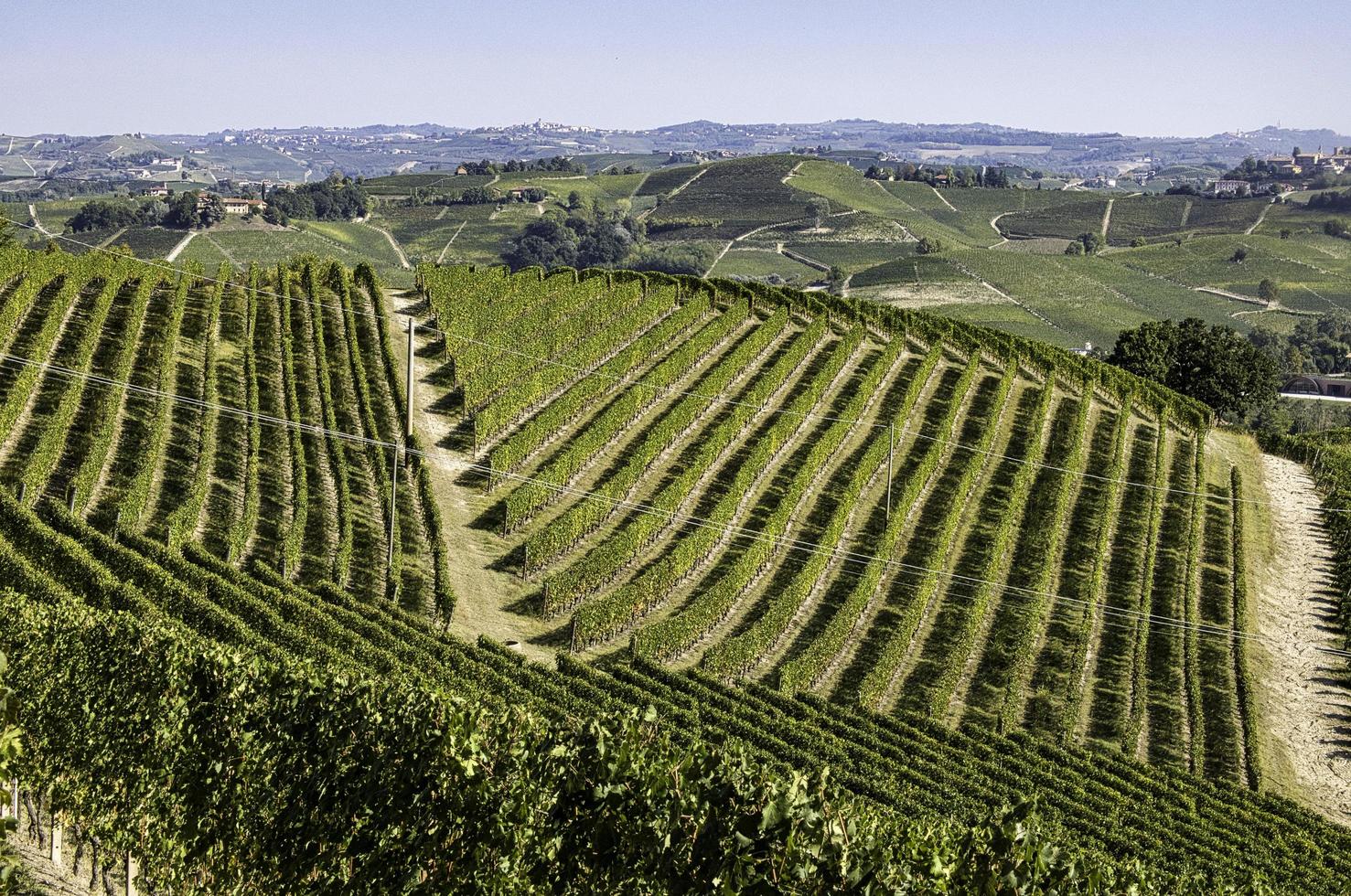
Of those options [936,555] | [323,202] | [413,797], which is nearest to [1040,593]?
[936,555]

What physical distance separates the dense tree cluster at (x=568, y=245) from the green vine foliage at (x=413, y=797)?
15138cm

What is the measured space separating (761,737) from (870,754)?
2723 mm

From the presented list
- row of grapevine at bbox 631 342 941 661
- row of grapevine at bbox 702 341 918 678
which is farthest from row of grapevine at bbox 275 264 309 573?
row of grapevine at bbox 702 341 918 678

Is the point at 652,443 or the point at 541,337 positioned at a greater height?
the point at 541,337

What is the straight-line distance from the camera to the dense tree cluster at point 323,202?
176 m

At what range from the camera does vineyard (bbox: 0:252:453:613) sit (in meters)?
36.9

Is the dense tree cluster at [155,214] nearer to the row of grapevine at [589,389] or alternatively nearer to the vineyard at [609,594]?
the vineyard at [609,594]

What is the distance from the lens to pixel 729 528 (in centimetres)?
4366

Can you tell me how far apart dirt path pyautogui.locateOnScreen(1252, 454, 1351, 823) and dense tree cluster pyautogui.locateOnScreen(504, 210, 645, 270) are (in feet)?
416

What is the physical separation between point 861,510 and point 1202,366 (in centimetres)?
3945

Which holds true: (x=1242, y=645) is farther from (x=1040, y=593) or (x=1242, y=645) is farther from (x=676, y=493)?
(x=676, y=493)

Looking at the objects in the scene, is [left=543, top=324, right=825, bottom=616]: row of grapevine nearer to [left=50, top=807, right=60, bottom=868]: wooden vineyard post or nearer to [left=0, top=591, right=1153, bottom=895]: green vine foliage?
[left=50, top=807, right=60, bottom=868]: wooden vineyard post

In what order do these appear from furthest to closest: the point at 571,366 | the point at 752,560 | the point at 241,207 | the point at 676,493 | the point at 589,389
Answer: the point at 241,207, the point at 571,366, the point at 589,389, the point at 676,493, the point at 752,560

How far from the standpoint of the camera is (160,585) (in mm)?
30078
